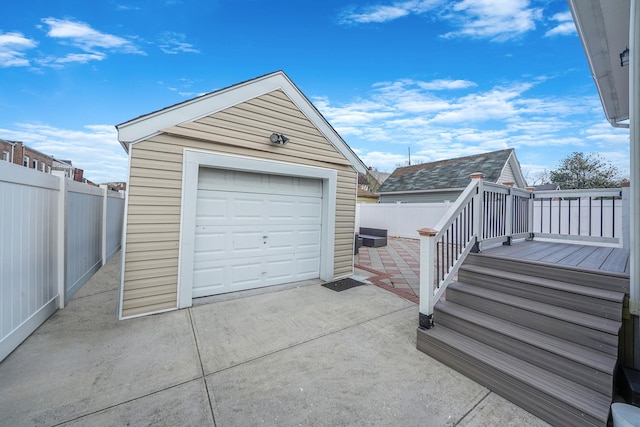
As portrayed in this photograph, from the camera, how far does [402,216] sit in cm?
1227

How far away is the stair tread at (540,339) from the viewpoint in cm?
187

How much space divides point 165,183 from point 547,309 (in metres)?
4.79

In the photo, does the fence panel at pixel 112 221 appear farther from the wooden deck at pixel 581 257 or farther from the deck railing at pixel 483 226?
the wooden deck at pixel 581 257

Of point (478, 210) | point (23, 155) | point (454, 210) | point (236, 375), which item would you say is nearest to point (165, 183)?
point (236, 375)

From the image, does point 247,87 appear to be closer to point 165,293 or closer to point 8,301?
point 165,293

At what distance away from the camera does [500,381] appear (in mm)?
2061

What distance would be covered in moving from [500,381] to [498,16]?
6.87m

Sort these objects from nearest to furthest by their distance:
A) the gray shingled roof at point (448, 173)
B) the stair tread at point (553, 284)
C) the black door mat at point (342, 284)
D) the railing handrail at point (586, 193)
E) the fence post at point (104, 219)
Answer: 1. the stair tread at point (553, 284)
2. the railing handrail at point (586, 193)
3. the black door mat at point (342, 284)
4. the fence post at point (104, 219)
5. the gray shingled roof at point (448, 173)

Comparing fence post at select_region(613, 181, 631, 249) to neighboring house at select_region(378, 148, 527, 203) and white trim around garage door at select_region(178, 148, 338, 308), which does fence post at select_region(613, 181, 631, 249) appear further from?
neighboring house at select_region(378, 148, 527, 203)

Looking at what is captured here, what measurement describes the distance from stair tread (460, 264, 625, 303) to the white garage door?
2.98 metres

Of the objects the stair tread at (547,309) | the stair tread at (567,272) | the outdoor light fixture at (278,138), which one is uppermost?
the outdoor light fixture at (278,138)

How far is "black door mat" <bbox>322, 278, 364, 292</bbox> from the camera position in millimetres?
4781

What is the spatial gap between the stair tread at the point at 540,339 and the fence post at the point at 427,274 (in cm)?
16

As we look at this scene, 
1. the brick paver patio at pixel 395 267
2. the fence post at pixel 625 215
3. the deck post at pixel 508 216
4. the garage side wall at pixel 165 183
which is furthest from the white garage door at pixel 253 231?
the fence post at pixel 625 215
